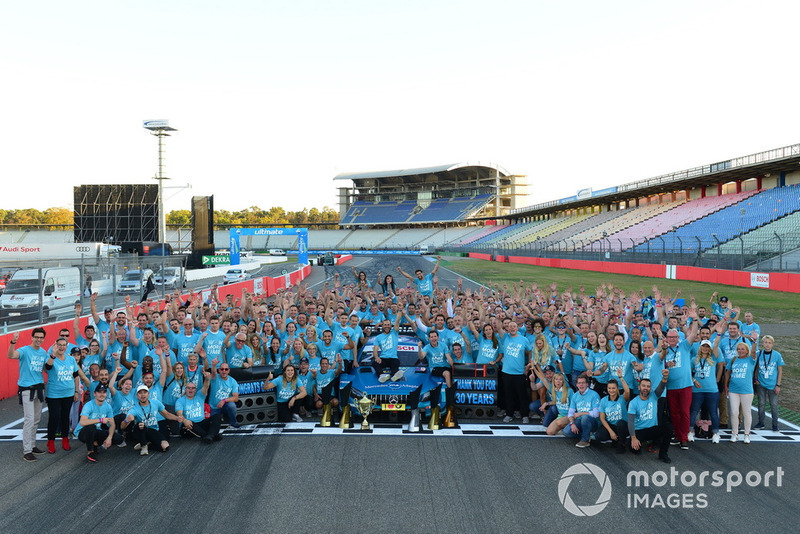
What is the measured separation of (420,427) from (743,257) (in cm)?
2872

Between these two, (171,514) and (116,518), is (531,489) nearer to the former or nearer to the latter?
(171,514)

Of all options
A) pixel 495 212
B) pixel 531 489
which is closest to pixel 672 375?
pixel 531 489

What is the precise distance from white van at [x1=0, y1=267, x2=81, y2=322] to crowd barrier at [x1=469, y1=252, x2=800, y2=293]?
29.7 metres

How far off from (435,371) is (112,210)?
65664 mm

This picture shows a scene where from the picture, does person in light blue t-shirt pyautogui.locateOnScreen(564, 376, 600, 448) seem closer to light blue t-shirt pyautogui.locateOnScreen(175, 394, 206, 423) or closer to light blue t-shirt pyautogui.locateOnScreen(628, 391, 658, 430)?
light blue t-shirt pyautogui.locateOnScreen(628, 391, 658, 430)

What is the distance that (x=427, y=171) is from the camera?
121250 millimetres

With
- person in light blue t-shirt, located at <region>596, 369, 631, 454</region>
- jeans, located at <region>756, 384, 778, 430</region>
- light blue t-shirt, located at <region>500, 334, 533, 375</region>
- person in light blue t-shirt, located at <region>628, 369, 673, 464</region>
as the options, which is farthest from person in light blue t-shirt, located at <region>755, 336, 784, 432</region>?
light blue t-shirt, located at <region>500, 334, 533, 375</region>

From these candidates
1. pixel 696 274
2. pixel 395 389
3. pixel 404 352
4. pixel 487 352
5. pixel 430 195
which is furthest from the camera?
pixel 430 195

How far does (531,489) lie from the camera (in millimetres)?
6316

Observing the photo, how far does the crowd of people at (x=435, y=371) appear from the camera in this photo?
7.56 metres

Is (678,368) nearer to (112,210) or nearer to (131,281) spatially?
(131,281)

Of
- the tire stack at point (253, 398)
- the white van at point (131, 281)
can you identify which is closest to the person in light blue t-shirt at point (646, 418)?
the tire stack at point (253, 398)

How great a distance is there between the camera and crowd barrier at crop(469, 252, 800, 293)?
2681 cm

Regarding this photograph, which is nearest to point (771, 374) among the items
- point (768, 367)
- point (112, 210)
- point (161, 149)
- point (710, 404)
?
point (768, 367)
